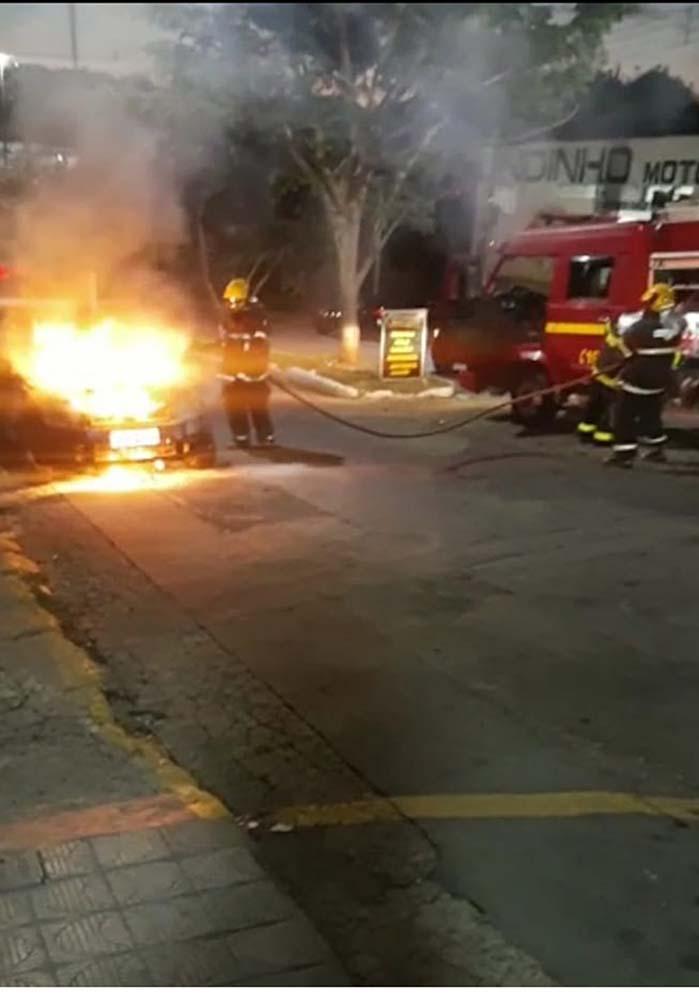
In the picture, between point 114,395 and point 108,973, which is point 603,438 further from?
point 108,973

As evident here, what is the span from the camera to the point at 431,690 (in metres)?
4.71

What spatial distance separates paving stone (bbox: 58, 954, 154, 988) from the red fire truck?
29.6ft

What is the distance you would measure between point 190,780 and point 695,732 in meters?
1.94

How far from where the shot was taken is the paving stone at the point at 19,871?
126 inches

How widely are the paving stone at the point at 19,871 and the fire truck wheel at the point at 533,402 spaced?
9.52 metres

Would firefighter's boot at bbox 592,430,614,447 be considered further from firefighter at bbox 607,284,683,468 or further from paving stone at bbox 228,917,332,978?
paving stone at bbox 228,917,332,978

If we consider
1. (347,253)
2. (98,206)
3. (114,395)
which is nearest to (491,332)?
(114,395)

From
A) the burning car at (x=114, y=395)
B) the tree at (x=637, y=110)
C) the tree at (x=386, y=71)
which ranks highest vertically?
the tree at (x=637, y=110)

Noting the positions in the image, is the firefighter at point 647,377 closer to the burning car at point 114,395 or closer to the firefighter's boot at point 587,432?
the firefighter's boot at point 587,432

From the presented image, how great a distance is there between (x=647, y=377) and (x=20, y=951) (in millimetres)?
7874

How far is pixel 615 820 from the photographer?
365 cm

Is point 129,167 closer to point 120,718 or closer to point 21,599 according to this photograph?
point 120,718

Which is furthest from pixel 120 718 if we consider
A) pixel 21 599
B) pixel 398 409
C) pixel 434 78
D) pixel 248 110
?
pixel 398 409

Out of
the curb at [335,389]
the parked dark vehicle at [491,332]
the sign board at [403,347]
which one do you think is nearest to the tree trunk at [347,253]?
the parked dark vehicle at [491,332]
